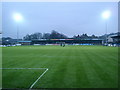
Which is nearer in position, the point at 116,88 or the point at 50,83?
the point at 116,88

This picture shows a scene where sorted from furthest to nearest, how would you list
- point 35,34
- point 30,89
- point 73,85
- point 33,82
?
point 35,34 → point 33,82 → point 73,85 → point 30,89

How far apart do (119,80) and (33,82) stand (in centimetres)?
416

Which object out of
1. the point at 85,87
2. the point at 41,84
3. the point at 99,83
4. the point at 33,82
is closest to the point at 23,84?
the point at 33,82

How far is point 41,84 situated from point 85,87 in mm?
1902

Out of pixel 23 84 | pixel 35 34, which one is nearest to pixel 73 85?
pixel 23 84

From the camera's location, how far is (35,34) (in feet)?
427

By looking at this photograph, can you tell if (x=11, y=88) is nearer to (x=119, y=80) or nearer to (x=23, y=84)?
(x=23, y=84)

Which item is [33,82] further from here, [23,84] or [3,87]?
[3,87]

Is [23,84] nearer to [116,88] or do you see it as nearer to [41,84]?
[41,84]

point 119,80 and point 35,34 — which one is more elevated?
point 35,34

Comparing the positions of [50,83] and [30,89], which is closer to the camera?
[30,89]

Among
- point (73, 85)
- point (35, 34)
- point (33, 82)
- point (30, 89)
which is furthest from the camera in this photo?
point (35, 34)

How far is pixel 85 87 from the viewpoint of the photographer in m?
4.55

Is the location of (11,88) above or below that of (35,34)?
below
